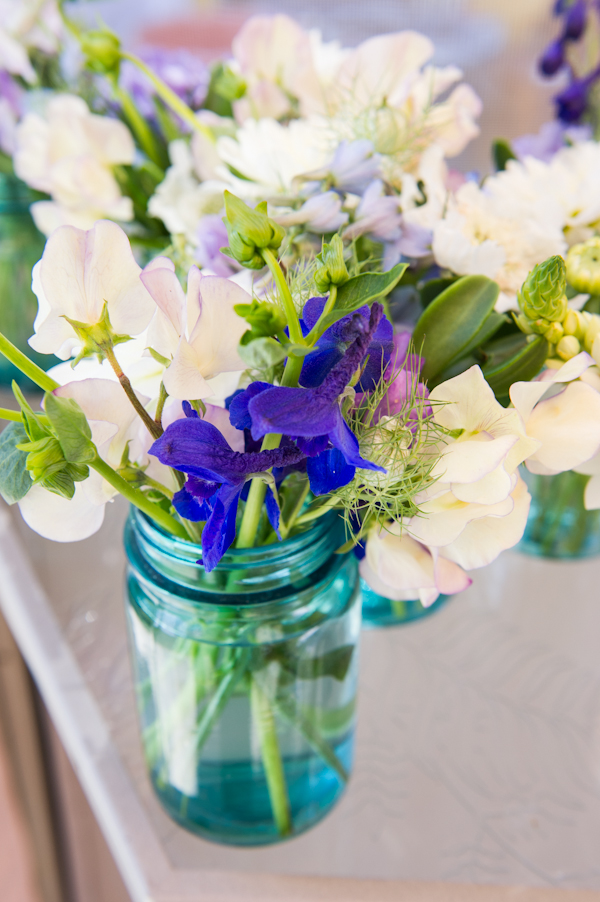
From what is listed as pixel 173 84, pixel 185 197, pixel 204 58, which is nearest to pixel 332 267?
pixel 185 197

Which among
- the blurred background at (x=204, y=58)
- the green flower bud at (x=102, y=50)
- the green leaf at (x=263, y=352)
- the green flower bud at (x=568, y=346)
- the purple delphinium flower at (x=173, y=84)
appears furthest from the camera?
the blurred background at (x=204, y=58)

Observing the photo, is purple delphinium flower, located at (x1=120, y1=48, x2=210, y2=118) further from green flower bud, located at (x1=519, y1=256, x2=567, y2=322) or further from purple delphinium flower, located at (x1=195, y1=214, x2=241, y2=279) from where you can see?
green flower bud, located at (x1=519, y1=256, x2=567, y2=322)

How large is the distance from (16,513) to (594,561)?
1.52ft

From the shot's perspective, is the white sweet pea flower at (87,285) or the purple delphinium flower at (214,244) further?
the purple delphinium flower at (214,244)

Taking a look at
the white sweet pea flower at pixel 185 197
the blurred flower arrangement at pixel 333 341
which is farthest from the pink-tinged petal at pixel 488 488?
the white sweet pea flower at pixel 185 197

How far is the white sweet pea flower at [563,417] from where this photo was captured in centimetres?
26

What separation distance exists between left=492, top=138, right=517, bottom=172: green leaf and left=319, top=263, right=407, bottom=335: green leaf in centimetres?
32

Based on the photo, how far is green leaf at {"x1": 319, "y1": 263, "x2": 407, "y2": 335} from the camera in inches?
8.4

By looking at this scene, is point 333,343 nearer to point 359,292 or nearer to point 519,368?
point 359,292

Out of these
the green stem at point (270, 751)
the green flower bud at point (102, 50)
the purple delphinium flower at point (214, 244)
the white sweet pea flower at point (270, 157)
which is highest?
the green flower bud at point (102, 50)

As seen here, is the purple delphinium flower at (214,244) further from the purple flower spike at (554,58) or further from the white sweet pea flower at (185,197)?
the purple flower spike at (554,58)

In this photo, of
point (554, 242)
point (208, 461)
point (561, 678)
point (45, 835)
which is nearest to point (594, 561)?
point (561, 678)

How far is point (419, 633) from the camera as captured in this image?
1.72 feet

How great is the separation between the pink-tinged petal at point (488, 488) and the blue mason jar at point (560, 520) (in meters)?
0.28
